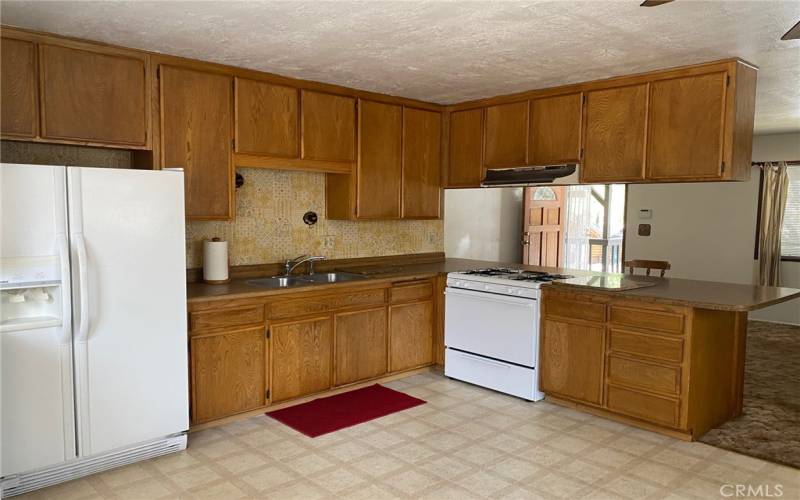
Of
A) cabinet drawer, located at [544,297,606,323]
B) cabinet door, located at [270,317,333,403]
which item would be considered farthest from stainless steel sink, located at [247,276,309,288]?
cabinet drawer, located at [544,297,606,323]

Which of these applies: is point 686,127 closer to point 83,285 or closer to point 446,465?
point 446,465

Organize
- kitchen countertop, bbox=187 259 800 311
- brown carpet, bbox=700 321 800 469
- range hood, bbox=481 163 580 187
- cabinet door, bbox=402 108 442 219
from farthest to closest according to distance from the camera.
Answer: cabinet door, bbox=402 108 442 219, range hood, bbox=481 163 580 187, brown carpet, bbox=700 321 800 469, kitchen countertop, bbox=187 259 800 311

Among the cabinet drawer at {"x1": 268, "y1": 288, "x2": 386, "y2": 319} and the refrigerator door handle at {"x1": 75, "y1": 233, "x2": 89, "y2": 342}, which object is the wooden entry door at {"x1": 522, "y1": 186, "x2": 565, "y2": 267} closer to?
the cabinet drawer at {"x1": 268, "y1": 288, "x2": 386, "y2": 319}

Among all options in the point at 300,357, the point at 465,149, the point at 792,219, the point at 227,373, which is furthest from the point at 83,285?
the point at 792,219

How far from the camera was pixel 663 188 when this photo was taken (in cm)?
746

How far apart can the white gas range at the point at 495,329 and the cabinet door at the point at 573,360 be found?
0.08 metres

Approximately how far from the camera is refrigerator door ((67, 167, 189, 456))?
2777 millimetres

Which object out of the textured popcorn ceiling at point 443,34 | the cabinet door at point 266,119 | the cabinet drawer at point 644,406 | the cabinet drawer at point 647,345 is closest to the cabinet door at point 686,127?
the textured popcorn ceiling at point 443,34

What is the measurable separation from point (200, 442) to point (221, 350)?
538 mm

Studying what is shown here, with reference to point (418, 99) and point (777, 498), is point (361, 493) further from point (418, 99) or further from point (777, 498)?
point (418, 99)

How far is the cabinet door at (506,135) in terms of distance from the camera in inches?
178

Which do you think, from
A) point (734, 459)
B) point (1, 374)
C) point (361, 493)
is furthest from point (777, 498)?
point (1, 374)

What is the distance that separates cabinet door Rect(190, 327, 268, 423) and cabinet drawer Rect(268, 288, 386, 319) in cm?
18

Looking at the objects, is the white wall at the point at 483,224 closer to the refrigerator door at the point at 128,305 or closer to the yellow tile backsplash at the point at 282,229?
the yellow tile backsplash at the point at 282,229
